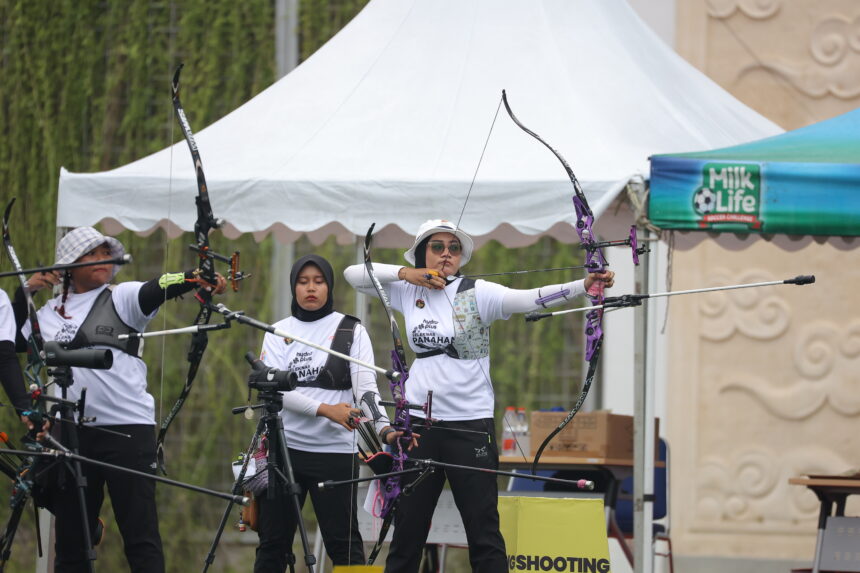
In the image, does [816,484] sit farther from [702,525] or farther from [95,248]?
[95,248]

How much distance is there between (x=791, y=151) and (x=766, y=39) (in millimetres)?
2880

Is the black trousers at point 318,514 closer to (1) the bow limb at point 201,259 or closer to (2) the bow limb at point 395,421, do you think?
(2) the bow limb at point 395,421

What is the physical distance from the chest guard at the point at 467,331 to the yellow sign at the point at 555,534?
30.7 inches

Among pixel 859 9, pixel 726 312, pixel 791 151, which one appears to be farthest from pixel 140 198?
pixel 859 9

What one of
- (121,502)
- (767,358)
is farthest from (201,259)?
(767,358)

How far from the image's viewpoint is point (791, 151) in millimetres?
5035

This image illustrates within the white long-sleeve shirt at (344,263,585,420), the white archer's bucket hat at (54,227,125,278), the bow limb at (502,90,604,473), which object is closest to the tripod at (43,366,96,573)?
the white archer's bucket hat at (54,227,125,278)

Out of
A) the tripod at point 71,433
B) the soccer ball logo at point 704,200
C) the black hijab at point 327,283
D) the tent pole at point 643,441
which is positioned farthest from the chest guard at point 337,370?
the soccer ball logo at point 704,200

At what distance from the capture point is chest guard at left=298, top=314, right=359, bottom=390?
15.9 feet

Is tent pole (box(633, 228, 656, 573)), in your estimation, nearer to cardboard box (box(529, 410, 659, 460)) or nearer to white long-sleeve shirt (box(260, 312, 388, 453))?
cardboard box (box(529, 410, 659, 460))

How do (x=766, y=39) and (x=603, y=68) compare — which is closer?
(x=603, y=68)

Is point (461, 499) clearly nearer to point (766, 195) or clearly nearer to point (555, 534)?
point (555, 534)

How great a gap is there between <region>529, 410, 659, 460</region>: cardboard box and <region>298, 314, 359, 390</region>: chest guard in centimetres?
149

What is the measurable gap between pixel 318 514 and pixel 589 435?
1673 millimetres
